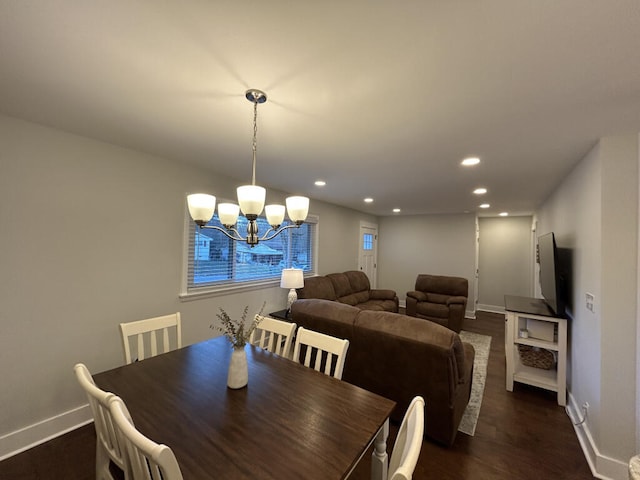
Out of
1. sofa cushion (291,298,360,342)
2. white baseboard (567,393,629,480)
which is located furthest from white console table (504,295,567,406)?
sofa cushion (291,298,360,342)

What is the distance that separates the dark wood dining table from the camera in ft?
3.02

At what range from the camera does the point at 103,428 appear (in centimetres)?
106

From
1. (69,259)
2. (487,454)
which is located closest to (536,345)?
(487,454)

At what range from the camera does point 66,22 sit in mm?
989

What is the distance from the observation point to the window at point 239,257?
2984 mm

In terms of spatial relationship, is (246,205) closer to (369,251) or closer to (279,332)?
(279,332)

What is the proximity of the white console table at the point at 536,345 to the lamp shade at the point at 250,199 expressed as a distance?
3.08m

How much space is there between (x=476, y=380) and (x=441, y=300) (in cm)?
223

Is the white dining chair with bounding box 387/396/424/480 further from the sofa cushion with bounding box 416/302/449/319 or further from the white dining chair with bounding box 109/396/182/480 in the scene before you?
the sofa cushion with bounding box 416/302/449/319

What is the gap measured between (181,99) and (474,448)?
3.27 m

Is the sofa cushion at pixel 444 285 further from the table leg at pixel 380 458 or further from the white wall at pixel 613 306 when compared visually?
the table leg at pixel 380 458

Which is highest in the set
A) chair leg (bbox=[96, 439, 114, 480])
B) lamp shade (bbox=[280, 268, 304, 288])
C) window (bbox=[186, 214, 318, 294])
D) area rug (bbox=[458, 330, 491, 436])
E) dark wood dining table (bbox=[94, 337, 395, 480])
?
window (bbox=[186, 214, 318, 294])

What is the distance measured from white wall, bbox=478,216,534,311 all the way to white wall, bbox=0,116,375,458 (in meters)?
6.86

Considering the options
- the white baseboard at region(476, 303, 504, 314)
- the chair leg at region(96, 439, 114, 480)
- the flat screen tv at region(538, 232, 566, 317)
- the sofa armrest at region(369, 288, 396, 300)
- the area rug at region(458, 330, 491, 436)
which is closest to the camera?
the chair leg at region(96, 439, 114, 480)
